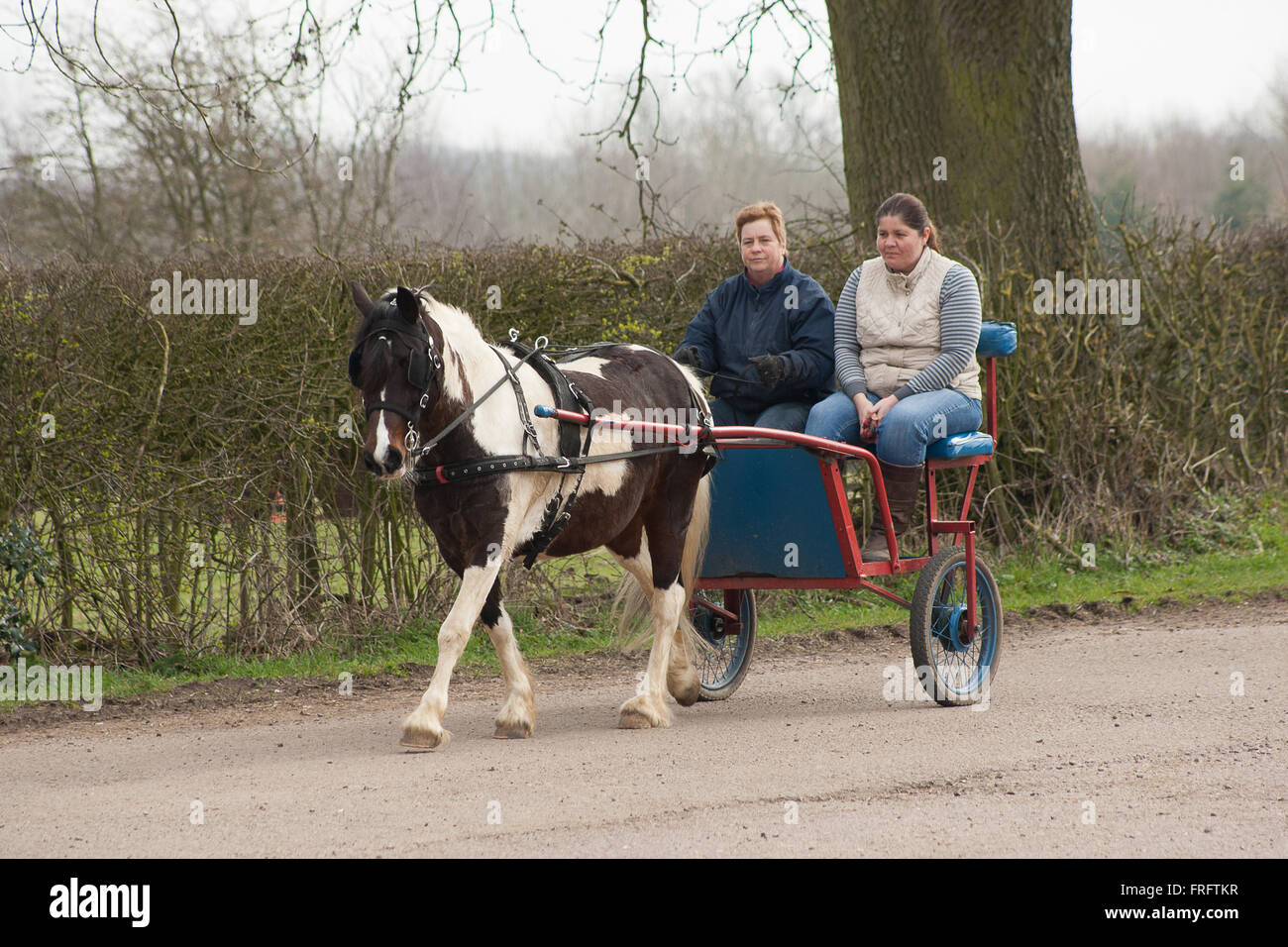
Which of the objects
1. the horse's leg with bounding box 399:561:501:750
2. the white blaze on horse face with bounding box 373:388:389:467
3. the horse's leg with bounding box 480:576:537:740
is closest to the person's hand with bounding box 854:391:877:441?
the horse's leg with bounding box 480:576:537:740

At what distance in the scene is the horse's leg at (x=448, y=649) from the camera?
507 cm

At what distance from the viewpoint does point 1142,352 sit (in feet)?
35.4

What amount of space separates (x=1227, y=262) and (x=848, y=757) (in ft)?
27.1

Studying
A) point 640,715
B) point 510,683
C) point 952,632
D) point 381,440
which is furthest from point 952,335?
point 381,440

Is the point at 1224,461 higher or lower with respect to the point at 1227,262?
lower

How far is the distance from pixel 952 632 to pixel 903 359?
1.34 metres

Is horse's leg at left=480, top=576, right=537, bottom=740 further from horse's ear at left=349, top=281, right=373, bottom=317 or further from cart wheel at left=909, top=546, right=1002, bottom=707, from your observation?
cart wheel at left=909, top=546, right=1002, bottom=707

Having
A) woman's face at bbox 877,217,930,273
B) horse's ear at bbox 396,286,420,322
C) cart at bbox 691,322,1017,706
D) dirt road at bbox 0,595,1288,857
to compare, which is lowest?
dirt road at bbox 0,595,1288,857

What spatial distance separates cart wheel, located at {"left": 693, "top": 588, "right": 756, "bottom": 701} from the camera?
22.1 feet

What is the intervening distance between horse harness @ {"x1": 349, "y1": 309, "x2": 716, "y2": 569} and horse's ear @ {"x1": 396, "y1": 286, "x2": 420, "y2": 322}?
3 cm

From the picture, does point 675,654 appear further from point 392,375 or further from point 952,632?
point 392,375

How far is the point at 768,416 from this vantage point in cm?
655

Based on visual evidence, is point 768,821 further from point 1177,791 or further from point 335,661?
point 335,661

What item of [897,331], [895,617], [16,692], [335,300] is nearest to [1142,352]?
[895,617]
